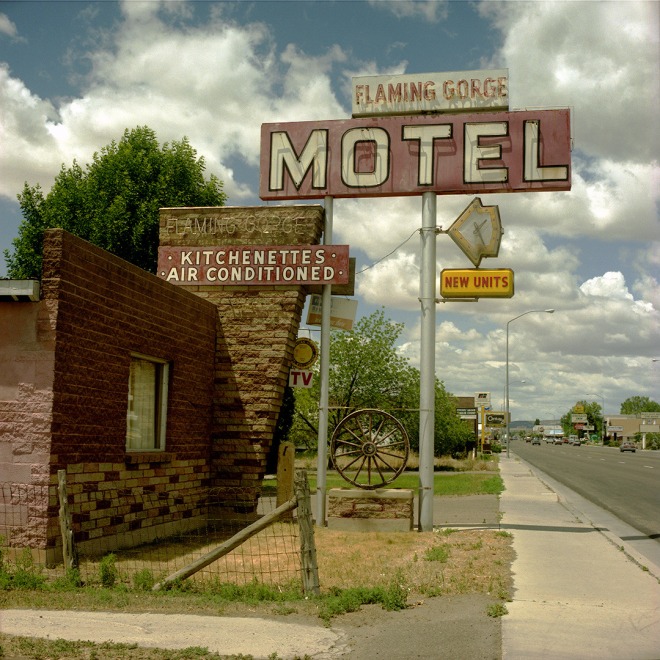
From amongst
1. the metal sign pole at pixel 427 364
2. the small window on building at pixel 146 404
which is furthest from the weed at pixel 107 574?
the metal sign pole at pixel 427 364

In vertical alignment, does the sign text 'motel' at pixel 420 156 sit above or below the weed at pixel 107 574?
above

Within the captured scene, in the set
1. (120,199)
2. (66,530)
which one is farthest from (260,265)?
(120,199)

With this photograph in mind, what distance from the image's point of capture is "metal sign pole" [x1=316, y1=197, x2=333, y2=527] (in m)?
13.6

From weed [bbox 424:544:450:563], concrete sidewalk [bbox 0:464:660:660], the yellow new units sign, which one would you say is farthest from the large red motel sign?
concrete sidewalk [bbox 0:464:660:660]

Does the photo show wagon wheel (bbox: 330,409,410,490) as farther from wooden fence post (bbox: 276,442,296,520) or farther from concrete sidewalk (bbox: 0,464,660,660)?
concrete sidewalk (bbox: 0,464,660,660)

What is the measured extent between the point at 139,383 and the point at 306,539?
15.7 feet

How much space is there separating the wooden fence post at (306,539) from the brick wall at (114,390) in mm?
3009

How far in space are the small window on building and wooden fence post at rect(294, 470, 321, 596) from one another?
4153 mm

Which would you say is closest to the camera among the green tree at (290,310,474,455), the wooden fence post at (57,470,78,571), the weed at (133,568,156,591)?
the weed at (133,568,156,591)

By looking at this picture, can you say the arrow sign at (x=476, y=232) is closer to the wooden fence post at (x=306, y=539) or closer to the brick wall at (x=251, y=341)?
the brick wall at (x=251, y=341)

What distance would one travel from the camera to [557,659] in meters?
5.79

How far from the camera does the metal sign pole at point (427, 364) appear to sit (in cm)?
1298

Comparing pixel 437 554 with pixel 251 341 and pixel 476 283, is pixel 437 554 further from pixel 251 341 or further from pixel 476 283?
pixel 251 341

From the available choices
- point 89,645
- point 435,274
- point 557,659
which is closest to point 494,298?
point 435,274
